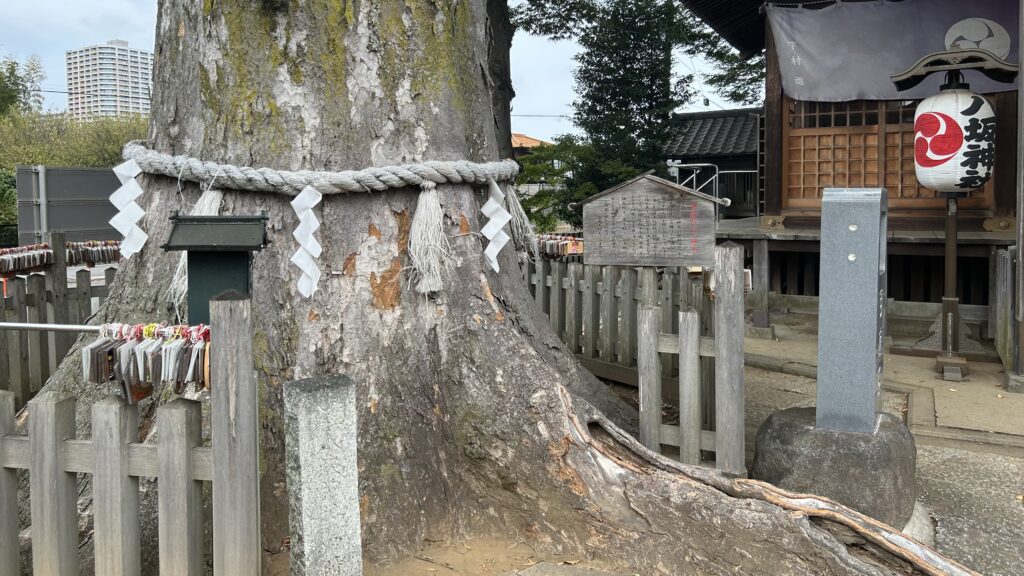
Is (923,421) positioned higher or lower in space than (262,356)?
lower

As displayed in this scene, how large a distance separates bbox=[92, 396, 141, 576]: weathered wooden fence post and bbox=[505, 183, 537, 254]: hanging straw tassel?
1.96 metres

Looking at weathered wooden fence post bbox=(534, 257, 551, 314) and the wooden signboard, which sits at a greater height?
the wooden signboard

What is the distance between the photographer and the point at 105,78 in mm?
44406

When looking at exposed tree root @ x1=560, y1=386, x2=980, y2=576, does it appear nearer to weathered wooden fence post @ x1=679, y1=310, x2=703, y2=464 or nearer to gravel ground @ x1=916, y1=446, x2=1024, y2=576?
weathered wooden fence post @ x1=679, y1=310, x2=703, y2=464

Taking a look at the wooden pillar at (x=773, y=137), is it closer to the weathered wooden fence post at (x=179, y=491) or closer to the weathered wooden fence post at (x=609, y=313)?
the weathered wooden fence post at (x=609, y=313)

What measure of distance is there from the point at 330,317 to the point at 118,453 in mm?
947

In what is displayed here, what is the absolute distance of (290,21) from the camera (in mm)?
3049

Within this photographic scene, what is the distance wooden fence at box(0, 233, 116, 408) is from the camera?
18.6ft

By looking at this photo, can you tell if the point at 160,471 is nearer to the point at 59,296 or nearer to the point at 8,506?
the point at 8,506

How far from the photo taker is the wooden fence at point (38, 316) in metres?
5.68

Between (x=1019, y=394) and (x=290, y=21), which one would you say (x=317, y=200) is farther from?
(x=1019, y=394)

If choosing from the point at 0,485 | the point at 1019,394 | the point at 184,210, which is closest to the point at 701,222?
the point at 184,210

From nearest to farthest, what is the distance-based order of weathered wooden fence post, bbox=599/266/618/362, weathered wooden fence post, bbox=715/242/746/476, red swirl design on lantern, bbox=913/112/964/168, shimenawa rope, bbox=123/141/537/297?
shimenawa rope, bbox=123/141/537/297
weathered wooden fence post, bbox=715/242/746/476
weathered wooden fence post, bbox=599/266/618/362
red swirl design on lantern, bbox=913/112/964/168

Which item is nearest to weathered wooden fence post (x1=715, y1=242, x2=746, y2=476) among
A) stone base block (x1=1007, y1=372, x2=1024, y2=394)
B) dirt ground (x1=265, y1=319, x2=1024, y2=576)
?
dirt ground (x1=265, y1=319, x2=1024, y2=576)
